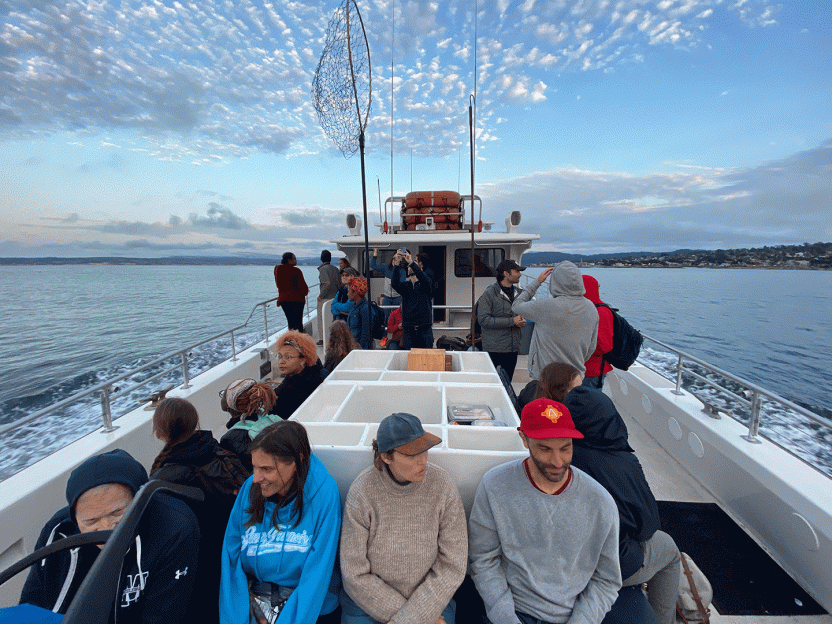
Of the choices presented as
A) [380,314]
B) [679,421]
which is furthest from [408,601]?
[380,314]

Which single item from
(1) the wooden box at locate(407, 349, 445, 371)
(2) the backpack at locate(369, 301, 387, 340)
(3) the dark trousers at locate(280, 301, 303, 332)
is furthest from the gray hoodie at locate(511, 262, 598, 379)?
(3) the dark trousers at locate(280, 301, 303, 332)

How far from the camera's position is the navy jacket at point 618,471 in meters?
1.74

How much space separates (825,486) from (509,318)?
243cm

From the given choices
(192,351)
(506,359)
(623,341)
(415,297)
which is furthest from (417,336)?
(192,351)

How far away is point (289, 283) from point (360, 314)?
1.97m

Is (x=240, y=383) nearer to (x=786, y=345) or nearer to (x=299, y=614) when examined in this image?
(x=299, y=614)

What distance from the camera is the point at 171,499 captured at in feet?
5.09

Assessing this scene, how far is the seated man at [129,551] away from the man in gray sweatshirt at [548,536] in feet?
4.17

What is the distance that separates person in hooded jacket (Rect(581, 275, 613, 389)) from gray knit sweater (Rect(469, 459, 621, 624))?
1740 mm

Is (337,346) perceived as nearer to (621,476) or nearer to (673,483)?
(621,476)

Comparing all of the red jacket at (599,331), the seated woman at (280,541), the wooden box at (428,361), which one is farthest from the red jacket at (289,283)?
the seated woman at (280,541)

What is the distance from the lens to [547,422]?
1595 millimetres

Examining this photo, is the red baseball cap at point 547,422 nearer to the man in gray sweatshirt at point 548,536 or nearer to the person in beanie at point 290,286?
the man in gray sweatshirt at point 548,536

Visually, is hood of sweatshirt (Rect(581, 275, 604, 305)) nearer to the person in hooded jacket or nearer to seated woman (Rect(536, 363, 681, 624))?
the person in hooded jacket
